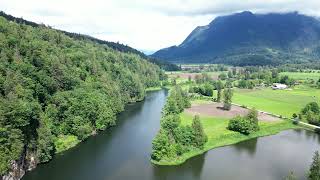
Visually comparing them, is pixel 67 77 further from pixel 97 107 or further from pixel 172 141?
pixel 172 141

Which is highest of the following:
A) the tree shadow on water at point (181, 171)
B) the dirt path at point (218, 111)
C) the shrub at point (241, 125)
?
the shrub at point (241, 125)

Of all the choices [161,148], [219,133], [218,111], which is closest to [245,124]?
[219,133]

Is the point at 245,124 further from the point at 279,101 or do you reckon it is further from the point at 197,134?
the point at 279,101

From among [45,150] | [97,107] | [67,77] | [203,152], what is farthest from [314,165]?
[67,77]

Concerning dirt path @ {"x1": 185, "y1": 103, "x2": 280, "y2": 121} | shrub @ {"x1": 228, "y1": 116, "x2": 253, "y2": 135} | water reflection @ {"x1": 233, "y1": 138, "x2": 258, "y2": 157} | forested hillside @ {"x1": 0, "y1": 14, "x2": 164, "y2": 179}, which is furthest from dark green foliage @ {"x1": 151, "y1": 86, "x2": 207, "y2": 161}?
dirt path @ {"x1": 185, "y1": 103, "x2": 280, "y2": 121}

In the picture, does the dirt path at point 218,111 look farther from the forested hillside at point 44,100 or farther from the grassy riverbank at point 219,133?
the forested hillside at point 44,100

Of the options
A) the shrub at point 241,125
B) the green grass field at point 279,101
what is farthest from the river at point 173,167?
the green grass field at point 279,101
